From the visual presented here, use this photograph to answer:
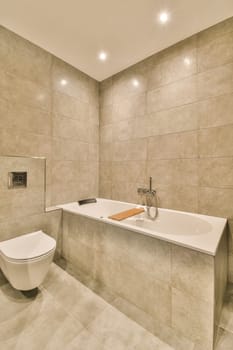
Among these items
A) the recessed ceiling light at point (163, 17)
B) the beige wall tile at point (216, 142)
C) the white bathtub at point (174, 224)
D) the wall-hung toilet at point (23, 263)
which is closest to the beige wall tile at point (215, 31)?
the recessed ceiling light at point (163, 17)

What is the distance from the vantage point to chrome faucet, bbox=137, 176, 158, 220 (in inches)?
91.2

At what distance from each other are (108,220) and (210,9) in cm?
239

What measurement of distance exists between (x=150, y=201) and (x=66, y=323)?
5.37 feet

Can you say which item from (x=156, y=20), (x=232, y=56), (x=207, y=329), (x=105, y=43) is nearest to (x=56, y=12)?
(x=105, y=43)

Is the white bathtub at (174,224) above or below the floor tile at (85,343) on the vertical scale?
above

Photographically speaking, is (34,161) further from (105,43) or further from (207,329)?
(207,329)

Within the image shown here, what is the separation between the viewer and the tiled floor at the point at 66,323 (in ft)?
3.83

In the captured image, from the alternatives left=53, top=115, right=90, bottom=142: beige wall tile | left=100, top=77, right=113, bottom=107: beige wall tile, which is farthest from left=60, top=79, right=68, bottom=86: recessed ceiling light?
left=100, top=77, right=113, bottom=107: beige wall tile

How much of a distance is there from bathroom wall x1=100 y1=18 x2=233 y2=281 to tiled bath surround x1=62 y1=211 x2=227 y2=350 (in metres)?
0.77

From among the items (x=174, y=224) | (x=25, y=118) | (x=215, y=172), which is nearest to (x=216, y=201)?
(x=215, y=172)

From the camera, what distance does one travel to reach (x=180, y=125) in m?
2.12

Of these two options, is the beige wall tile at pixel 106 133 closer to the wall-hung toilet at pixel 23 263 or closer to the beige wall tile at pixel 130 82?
the beige wall tile at pixel 130 82

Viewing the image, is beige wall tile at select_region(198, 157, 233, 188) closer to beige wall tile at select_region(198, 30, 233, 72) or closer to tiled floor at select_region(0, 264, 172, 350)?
beige wall tile at select_region(198, 30, 233, 72)

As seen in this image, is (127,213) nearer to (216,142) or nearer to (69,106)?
(216,142)
